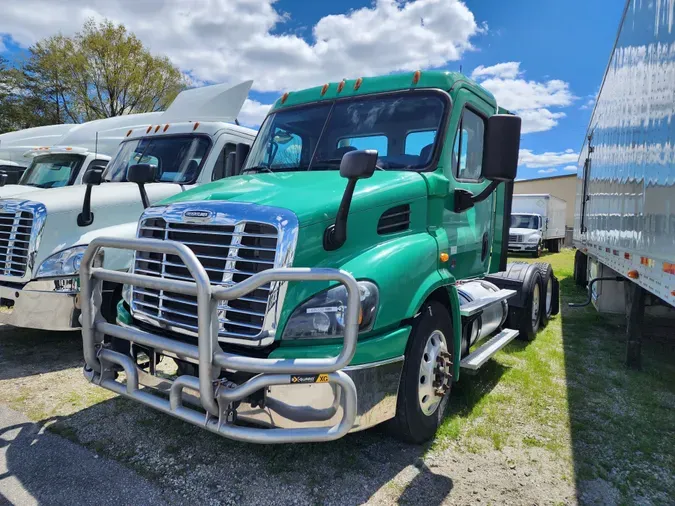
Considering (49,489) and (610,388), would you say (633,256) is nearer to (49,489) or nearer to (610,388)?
(610,388)

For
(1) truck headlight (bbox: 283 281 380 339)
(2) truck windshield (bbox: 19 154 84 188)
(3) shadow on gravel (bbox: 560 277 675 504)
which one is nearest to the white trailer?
(3) shadow on gravel (bbox: 560 277 675 504)

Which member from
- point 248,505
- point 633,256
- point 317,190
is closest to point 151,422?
point 248,505

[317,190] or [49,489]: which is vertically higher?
[317,190]

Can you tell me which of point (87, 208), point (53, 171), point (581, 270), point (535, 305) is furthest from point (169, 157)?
point (581, 270)

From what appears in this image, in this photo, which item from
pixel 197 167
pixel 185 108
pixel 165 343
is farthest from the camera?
pixel 185 108

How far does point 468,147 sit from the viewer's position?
4.18m

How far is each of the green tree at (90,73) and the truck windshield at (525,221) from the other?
22.3 m

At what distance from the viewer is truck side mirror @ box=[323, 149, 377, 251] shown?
105 inches

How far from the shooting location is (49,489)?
110 inches

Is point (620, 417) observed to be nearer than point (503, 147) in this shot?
No

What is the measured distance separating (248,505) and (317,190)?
1949mm

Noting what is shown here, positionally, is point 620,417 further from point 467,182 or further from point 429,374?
point 467,182

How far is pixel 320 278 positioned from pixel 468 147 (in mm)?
2450

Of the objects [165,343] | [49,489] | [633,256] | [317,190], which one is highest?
[317,190]
